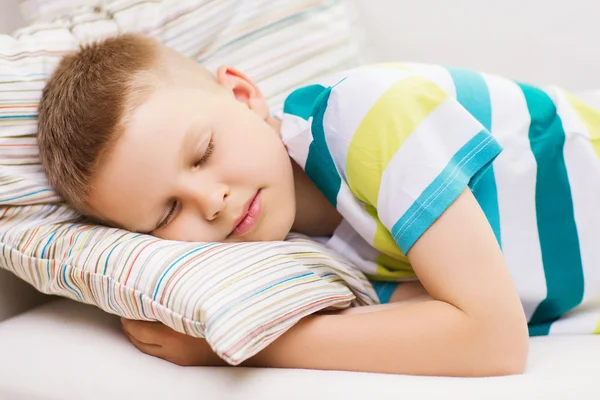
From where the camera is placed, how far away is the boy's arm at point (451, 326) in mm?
694

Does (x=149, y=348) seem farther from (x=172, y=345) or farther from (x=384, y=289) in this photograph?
(x=384, y=289)

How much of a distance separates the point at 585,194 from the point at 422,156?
30 cm

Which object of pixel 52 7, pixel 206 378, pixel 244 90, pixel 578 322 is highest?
pixel 52 7

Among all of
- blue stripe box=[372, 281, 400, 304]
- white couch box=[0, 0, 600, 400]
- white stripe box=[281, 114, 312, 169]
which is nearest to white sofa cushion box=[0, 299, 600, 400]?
Result: white couch box=[0, 0, 600, 400]

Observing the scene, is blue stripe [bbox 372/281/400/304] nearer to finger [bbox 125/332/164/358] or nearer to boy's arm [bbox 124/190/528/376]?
boy's arm [bbox 124/190/528/376]

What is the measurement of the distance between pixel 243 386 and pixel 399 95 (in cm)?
39

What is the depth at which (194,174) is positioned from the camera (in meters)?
0.81

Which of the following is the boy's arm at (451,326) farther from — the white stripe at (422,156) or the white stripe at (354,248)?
the white stripe at (354,248)

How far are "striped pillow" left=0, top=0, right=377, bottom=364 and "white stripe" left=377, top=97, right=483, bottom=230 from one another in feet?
0.44

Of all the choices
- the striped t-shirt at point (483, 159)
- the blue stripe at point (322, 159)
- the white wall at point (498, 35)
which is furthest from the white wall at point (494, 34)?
the blue stripe at point (322, 159)

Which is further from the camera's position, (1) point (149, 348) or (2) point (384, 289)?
(2) point (384, 289)

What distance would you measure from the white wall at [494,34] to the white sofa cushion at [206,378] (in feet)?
1.84

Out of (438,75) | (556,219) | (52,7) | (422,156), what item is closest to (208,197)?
(422,156)

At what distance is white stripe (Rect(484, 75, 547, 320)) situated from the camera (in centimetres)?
88
